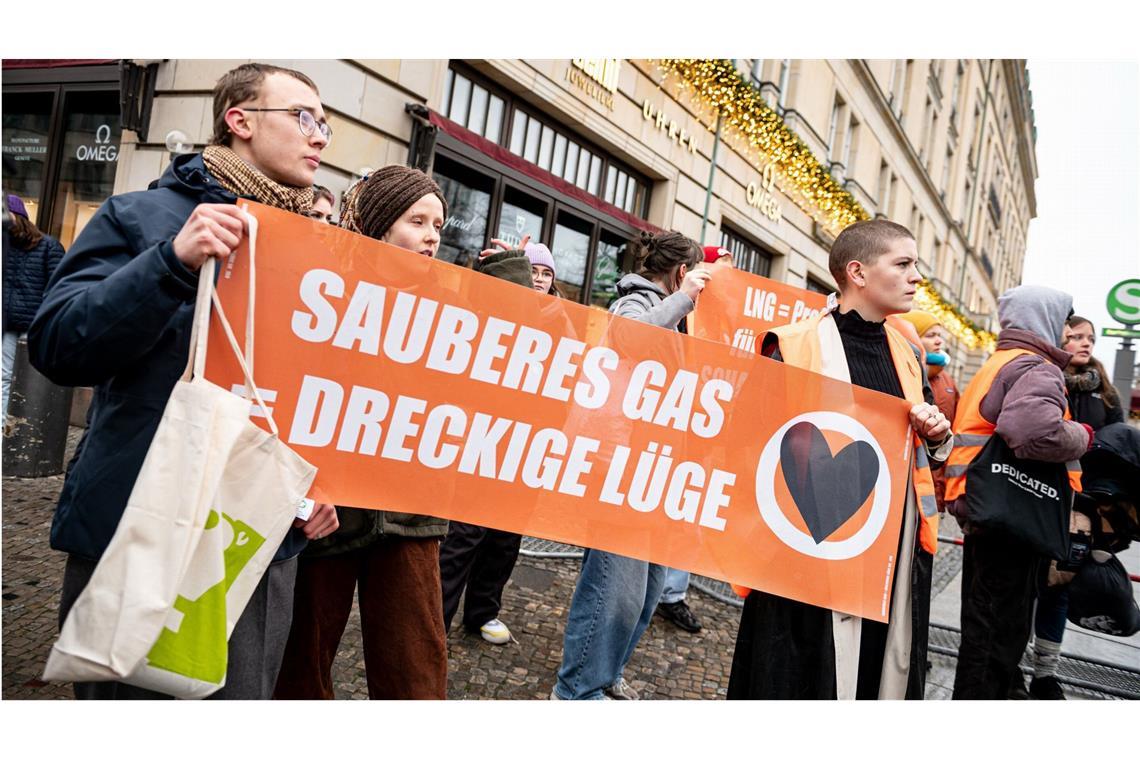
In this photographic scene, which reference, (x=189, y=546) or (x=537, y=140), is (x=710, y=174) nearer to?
(x=537, y=140)

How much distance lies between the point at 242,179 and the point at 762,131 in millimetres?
12572

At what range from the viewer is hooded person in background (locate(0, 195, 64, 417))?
505 cm

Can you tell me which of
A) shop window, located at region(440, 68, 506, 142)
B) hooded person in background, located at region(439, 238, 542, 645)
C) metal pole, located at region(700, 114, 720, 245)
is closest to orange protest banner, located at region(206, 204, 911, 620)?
hooded person in background, located at region(439, 238, 542, 645)

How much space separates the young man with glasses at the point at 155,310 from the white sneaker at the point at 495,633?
75.1 inches

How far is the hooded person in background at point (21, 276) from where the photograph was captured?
505cm

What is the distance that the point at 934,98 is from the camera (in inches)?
997

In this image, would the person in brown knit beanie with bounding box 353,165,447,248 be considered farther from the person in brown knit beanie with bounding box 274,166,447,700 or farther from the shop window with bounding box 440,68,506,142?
the shop window with bounding box 440,68,506,142

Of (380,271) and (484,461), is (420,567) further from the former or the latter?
(380,271)

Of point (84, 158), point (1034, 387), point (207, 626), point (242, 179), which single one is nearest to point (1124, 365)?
point (1034, 387)

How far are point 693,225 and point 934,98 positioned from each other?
19.0 meters

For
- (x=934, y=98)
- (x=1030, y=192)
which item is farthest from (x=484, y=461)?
(x=1030, y=192)

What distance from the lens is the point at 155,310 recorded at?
4.41 feet

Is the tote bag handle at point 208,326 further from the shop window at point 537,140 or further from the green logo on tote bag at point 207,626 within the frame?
the shop window at point 537,140

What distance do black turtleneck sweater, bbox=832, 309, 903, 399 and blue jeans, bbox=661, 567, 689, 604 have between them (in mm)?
2186
